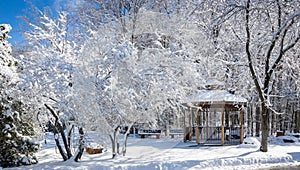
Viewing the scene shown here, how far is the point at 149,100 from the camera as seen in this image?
898cm

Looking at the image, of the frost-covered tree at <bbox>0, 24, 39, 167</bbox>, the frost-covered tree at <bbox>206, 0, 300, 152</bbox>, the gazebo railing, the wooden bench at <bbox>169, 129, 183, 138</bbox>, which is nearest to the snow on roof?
the frost-covered tree at <bbox>206, 0, 300, 152</bbox>

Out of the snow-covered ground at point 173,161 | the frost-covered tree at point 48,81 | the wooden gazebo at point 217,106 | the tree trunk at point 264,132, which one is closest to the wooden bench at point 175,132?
the wooden gazebo at point 217,106

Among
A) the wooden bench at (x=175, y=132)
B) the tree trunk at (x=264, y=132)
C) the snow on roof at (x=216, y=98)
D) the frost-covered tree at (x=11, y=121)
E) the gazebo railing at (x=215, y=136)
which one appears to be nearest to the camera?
the frost-covered tree at (x=11, y=121)

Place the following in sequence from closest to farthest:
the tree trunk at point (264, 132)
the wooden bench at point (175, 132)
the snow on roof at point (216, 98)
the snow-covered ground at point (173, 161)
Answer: the snow-covered ground at point (173, 161) → the tree trunk at point (264, 132) → the snow on roof at point (216, 98) → the wooden bench at point (175, 132)

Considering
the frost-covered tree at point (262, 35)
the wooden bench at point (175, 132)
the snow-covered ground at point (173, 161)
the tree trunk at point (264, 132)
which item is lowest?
the snow-covered ground at point (173, 161)

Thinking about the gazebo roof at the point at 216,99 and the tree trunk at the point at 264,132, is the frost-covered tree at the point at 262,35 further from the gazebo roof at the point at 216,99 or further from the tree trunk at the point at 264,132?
the gazebo roof at the point at 216,99

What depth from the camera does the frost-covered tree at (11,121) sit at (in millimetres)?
8617

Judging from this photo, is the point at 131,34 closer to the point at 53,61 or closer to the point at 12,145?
the point at 53,61

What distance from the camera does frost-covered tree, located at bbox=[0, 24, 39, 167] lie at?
8.62m

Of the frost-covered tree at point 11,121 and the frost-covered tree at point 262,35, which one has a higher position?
the frost-covered tree at point 262,35

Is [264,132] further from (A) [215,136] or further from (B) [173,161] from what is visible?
(A) [215,136]

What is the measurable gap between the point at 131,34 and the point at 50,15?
399cm

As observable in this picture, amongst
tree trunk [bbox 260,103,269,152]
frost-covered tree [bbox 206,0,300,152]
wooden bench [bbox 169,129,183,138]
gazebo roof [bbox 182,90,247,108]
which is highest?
frost-covered tree [bbox 206,0,300,152]

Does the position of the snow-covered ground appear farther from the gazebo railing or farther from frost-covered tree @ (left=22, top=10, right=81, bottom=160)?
the gazebo railing
